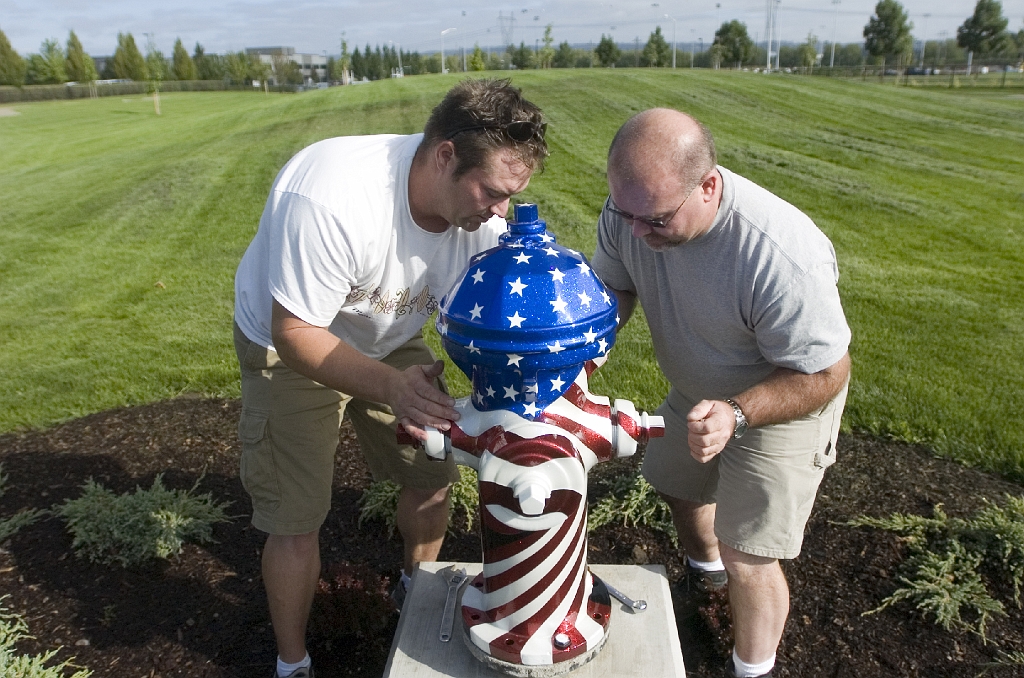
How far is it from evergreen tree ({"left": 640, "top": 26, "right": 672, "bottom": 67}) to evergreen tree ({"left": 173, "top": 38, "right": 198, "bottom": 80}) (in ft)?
117

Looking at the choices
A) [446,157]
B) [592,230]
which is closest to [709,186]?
[446,157]

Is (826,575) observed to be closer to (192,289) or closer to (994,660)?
(994,660)

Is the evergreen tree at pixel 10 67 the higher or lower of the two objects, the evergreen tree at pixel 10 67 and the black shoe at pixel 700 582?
the higher

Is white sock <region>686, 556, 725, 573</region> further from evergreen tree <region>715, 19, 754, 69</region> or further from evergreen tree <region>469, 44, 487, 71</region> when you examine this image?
evergreen tree <region>715, 19, 754, 69</region>

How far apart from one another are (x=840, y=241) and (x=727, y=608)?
6.65 m

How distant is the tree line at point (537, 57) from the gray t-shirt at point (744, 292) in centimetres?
3773

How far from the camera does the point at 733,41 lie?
50812 mm

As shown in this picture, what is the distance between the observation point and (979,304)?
690cm

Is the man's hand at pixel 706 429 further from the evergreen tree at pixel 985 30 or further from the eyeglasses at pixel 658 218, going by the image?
the evergreen tree at pixel 985 30

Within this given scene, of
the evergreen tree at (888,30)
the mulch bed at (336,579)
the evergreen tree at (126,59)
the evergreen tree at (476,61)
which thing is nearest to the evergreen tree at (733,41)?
the evergreen tree at (888,30)

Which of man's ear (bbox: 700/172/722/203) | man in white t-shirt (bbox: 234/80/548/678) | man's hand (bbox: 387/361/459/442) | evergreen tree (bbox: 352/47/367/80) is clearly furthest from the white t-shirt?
evergreen tree (bbox: 352/47/367/80)

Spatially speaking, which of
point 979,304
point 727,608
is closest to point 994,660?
point 727,608

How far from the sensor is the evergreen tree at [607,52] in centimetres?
4869

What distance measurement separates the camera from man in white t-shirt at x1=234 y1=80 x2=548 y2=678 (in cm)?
238
